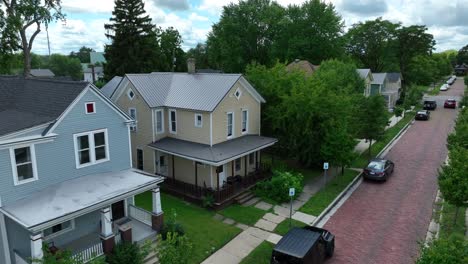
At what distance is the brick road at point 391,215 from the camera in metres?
15.3

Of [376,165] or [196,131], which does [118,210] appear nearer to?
[196,131]

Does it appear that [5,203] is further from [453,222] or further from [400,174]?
[400,174]

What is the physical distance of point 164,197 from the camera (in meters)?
21.2

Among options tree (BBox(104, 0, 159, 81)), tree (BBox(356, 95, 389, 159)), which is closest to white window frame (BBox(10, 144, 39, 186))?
tree (BBox(356, 95, 389, 159))

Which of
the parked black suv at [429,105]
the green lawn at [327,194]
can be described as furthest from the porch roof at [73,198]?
the parked black suv at [429,105]

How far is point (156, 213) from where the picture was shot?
15.7 metres

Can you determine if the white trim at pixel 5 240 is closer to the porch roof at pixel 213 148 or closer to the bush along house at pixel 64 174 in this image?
the bush along house at pixel 64 174

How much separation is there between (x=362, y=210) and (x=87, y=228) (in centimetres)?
1508

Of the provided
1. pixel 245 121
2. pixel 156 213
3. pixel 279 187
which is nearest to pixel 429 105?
pixel 245 121

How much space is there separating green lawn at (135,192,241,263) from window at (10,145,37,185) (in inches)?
285

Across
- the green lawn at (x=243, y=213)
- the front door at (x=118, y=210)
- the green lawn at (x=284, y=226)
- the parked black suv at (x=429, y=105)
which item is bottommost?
the green lawn at (x=284, y=226)

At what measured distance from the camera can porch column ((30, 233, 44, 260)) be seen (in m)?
11.5

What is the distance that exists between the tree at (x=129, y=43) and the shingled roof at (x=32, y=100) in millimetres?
33092

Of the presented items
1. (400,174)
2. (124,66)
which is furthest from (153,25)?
(400,174)
